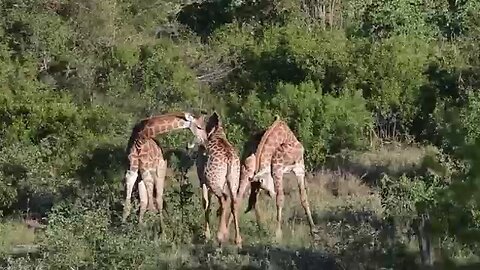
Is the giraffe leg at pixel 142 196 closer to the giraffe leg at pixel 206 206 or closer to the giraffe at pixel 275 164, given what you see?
the giraffe leg at pixel 206 206

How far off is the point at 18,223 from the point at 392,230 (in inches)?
219

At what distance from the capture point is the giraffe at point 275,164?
11578 millimetres

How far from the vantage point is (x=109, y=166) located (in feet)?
43.4

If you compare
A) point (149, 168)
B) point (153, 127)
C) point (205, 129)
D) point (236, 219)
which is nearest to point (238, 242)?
point (236, 219)

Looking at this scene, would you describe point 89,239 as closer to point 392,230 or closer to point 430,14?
point 392,230

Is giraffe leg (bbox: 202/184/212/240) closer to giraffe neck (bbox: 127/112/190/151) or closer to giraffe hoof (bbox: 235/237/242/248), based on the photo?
giraffe hoof (bbox: 235/237/242/248)

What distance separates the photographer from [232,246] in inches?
417

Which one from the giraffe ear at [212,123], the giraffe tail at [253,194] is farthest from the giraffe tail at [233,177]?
the giraffe ear at [212,123]

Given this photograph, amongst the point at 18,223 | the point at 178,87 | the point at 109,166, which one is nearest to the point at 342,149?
the point at 178,87

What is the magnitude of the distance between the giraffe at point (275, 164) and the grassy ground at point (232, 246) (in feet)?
1.33

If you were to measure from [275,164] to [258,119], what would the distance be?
18.0 feet

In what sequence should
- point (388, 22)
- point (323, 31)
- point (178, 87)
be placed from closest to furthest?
point (178, 87) < point (323, 31) < point (388, 22)

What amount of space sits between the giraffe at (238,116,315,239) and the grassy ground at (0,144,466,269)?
0.41 metres

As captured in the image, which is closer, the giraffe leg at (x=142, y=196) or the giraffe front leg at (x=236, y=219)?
the giraffe front leg at (x=236, y=219)
